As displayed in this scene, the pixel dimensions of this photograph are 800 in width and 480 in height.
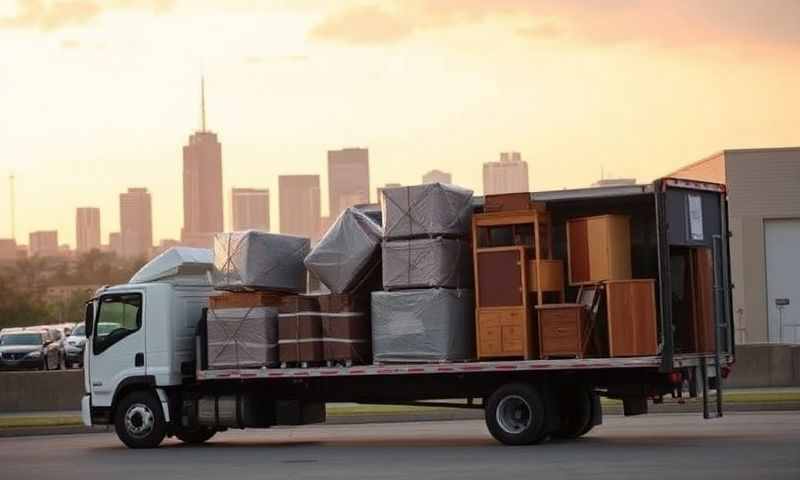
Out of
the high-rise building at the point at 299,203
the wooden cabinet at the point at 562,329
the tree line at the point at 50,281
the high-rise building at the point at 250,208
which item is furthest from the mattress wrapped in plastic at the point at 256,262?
the tree line at the point at 50,281

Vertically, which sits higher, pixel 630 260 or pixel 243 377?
pixel 630 260

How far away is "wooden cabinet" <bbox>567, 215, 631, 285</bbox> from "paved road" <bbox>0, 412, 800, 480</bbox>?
225cm

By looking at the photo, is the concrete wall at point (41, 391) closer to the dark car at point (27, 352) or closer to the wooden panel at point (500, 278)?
the dark car at point (27, 352)

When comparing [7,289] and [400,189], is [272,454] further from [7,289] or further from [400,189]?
[7,289]

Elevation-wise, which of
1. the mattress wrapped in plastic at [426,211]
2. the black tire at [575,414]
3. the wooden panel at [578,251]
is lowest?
the black tire at [575,414]

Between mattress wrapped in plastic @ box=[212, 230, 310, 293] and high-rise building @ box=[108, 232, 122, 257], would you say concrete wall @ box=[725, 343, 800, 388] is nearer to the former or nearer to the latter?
mattress wrapped in plastic @ box=[212, 230, 310, 293]

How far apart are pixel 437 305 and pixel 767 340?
36.5 m

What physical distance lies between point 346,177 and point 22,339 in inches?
1059

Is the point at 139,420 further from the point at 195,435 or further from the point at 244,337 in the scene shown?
the point at 244,337

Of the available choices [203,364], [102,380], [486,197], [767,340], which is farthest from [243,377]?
[767,340]

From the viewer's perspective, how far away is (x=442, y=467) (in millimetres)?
17297

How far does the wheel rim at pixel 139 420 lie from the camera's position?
73.5ft

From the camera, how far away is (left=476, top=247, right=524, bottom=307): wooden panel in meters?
20.1

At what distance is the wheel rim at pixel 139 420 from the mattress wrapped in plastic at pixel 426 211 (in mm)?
4623
